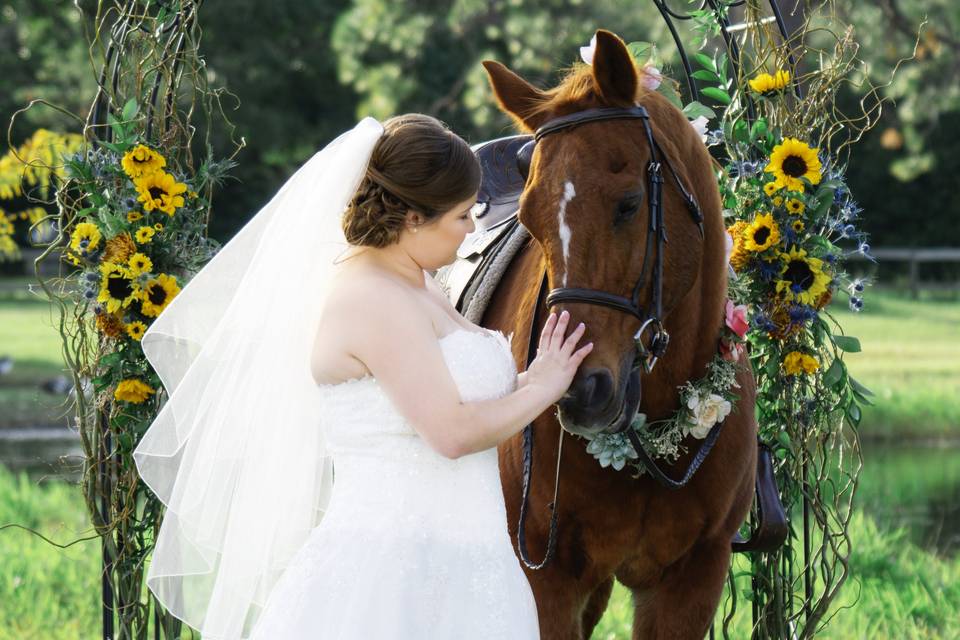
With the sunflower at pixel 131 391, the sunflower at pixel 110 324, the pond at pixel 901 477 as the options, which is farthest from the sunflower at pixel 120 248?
the pond at pixel 901 477

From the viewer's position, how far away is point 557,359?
2750 mm

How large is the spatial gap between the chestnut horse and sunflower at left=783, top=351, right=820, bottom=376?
44 cm

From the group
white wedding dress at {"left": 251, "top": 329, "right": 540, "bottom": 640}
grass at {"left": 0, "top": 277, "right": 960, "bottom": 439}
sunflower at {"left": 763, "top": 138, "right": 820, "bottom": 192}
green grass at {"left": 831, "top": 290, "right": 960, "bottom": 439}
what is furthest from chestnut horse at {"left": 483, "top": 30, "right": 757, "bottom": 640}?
grass at {"left": 0, "top": 277, "right": 960, "bottom": 439}

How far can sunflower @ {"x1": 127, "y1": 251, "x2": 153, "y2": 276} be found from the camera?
398cm

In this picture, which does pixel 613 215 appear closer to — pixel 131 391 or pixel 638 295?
pixel 638 295

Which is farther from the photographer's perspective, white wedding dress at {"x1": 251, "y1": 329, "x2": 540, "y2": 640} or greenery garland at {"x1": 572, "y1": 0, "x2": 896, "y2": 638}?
greenery garland at {"x1": 572, "y1": 0, "x2": 896, "y2": 638}

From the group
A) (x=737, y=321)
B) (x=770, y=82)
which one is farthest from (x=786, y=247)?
(x=737, y=321)

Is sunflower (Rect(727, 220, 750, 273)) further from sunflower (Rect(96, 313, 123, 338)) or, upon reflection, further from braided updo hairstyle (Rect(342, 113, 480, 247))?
sunflower (Rect(96, 313, 123, 338))

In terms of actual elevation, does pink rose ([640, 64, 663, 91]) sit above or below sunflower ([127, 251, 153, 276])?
above

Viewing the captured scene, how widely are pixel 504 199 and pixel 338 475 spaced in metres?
2.41

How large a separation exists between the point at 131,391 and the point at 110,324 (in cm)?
23

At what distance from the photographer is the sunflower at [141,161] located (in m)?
4.03

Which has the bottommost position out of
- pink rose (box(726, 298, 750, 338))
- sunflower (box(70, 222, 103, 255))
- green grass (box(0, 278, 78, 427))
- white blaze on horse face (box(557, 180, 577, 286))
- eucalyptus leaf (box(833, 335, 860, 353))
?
green grass (box(0, 278, 78, 427))

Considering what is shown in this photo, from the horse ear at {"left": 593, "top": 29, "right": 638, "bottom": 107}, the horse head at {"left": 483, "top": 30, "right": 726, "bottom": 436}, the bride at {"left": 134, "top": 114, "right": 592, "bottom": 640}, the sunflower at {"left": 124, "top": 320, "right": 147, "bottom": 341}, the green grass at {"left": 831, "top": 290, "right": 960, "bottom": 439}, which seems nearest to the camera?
the bride at {"left": 134, "top": 114, "right": 592, "bottom": 640}
